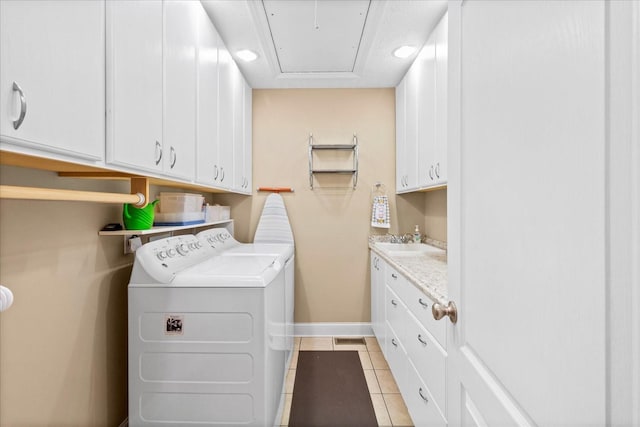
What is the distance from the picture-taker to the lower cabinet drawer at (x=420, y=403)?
137 cm

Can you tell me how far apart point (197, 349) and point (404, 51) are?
2346 mm

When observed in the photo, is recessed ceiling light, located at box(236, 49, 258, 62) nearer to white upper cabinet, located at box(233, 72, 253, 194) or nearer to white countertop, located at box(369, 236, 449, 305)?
white upper cabinet, located at box(233, 72, 253, 194)

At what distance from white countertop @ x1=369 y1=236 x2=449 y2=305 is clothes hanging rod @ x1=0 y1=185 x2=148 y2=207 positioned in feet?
3.91

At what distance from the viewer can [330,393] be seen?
7.06 ft

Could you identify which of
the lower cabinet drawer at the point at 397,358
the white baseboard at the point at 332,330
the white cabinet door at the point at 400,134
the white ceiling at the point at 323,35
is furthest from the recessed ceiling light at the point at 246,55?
the white baseboard at the point at 332,330

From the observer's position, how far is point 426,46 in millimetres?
2188

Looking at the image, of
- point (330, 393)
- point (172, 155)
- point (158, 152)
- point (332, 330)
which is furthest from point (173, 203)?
point (332, 330)

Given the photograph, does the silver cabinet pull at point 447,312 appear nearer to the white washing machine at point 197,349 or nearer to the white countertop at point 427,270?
the white countertop at point 427,270

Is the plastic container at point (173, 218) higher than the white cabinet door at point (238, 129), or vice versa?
the white cabinet door at point (238, 129)

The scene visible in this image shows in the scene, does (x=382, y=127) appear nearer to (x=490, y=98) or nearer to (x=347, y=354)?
(x=347, y=354)

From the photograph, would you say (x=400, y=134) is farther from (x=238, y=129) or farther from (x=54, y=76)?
(x=54, y=76)

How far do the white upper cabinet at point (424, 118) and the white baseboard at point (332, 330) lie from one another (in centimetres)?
139

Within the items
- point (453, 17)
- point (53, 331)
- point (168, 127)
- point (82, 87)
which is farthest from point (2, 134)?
point (453, 17)

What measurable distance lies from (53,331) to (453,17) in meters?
1.80
